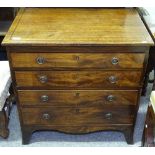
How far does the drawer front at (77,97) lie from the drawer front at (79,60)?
0.56 feet

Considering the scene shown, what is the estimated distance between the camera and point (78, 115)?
57.1 inches

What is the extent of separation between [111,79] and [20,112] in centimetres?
56

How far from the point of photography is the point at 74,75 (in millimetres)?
1278

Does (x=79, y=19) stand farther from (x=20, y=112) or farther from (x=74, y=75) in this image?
(x=20, y=112)

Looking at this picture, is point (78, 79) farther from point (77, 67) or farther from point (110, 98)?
point (110, 98)

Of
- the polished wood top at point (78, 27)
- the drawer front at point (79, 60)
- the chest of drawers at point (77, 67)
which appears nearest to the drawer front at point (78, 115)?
the chest of drawers at point (77, 67)

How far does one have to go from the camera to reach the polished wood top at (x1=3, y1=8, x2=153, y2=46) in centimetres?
115

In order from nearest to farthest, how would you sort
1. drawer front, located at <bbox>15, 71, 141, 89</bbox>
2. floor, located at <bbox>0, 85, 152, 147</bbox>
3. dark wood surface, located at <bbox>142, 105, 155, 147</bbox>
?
1. drawer front, located at <bbox>15, 71, 141, 89</bbox>
2. dark wood surface, located at <bbox>142, 105, 155, 147</bbox>
3. floor, located at <bbox>0, 85, 152, 147</bbox>

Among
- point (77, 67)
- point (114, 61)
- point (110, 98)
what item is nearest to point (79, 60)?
point (77, 67)

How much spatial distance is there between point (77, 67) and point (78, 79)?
0.08 m

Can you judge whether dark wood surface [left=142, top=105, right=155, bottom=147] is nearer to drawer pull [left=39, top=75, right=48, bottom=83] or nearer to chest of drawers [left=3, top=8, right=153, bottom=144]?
chest of drawers [left=3, top=8, right=153, bottom=144]

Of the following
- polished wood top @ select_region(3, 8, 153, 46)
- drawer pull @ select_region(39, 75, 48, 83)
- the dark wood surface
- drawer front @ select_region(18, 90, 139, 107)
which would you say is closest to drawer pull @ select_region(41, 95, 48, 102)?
drawer front @ select_region(18, 90, 139, 107)

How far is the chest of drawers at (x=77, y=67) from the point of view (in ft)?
3.87

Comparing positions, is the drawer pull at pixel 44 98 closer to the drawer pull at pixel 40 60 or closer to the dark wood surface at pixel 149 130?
the drawer pull at pixel 40 60
